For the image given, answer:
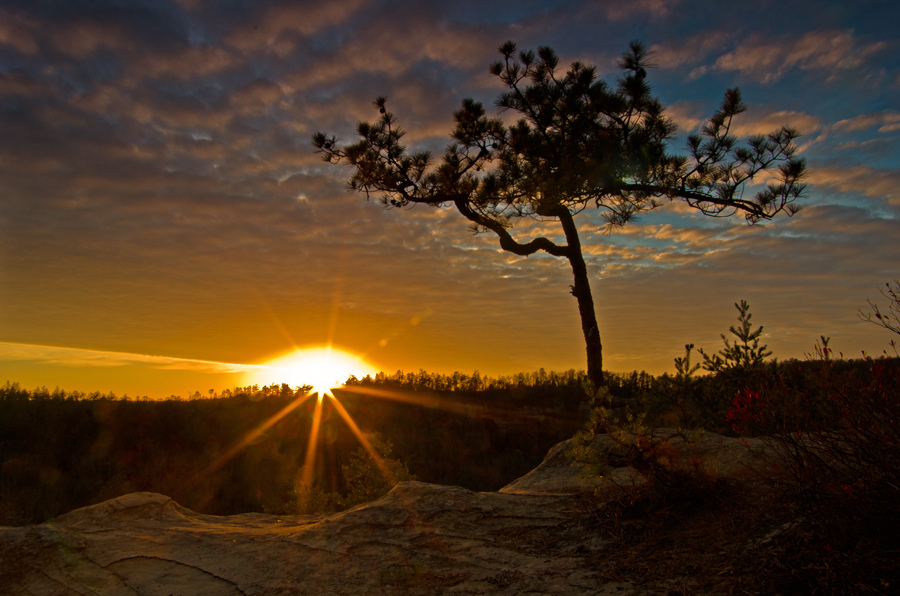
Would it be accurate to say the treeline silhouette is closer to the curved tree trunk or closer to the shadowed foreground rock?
the curved tree trunk

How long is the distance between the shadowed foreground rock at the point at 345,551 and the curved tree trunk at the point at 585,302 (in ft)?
14.0

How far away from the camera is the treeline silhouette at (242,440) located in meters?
10.7

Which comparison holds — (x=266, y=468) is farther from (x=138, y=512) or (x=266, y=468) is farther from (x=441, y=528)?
(x=441, y=528)

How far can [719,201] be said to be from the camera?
9359 millimetres

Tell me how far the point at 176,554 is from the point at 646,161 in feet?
28.0

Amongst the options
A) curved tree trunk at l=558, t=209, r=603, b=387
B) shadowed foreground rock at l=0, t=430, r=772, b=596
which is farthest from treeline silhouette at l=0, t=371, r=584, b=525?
shadowed foreground rock at l=0, t=430, r=772, b=596

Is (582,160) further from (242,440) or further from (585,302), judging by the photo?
(242,440)

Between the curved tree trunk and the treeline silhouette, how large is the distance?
5.05 ft

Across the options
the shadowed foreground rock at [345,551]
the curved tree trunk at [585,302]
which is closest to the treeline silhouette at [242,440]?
the curved tree trunk at [585,302]

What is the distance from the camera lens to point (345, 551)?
12.5 ft

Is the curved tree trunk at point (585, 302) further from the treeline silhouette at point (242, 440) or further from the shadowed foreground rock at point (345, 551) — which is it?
the shadowed foreground rock at point (345, 551)

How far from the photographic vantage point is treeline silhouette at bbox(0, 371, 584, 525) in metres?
10.7

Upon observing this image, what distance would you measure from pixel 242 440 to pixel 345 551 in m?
11.1

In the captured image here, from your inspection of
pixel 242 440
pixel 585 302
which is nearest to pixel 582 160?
pixel 585 302
